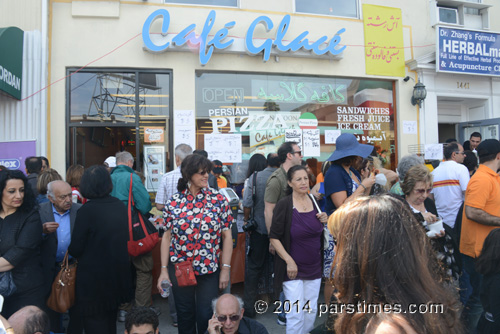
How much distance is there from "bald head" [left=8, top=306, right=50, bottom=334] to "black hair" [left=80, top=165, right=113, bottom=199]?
1290 mm

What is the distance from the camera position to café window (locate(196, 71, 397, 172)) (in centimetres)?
773

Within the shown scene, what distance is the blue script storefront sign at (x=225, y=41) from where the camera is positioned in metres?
7.09

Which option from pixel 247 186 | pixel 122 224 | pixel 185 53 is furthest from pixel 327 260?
pixel 185 53

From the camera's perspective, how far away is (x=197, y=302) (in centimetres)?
337

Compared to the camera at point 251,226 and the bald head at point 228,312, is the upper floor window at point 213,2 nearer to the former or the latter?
the camera at point 251,226

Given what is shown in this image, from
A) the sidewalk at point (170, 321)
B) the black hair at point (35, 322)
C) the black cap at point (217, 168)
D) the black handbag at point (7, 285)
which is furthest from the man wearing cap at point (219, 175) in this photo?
the black hair at point (35, 322)

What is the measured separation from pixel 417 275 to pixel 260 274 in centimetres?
361

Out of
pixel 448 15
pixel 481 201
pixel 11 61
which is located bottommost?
pixel 481 201

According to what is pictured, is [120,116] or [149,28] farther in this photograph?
[120,116]

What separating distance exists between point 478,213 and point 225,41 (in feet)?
18.0

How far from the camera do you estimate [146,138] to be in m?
7.41

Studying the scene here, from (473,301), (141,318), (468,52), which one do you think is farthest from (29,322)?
(468,52)

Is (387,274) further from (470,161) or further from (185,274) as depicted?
(470,161)

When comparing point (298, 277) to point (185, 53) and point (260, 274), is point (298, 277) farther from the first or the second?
point (185, 53)
